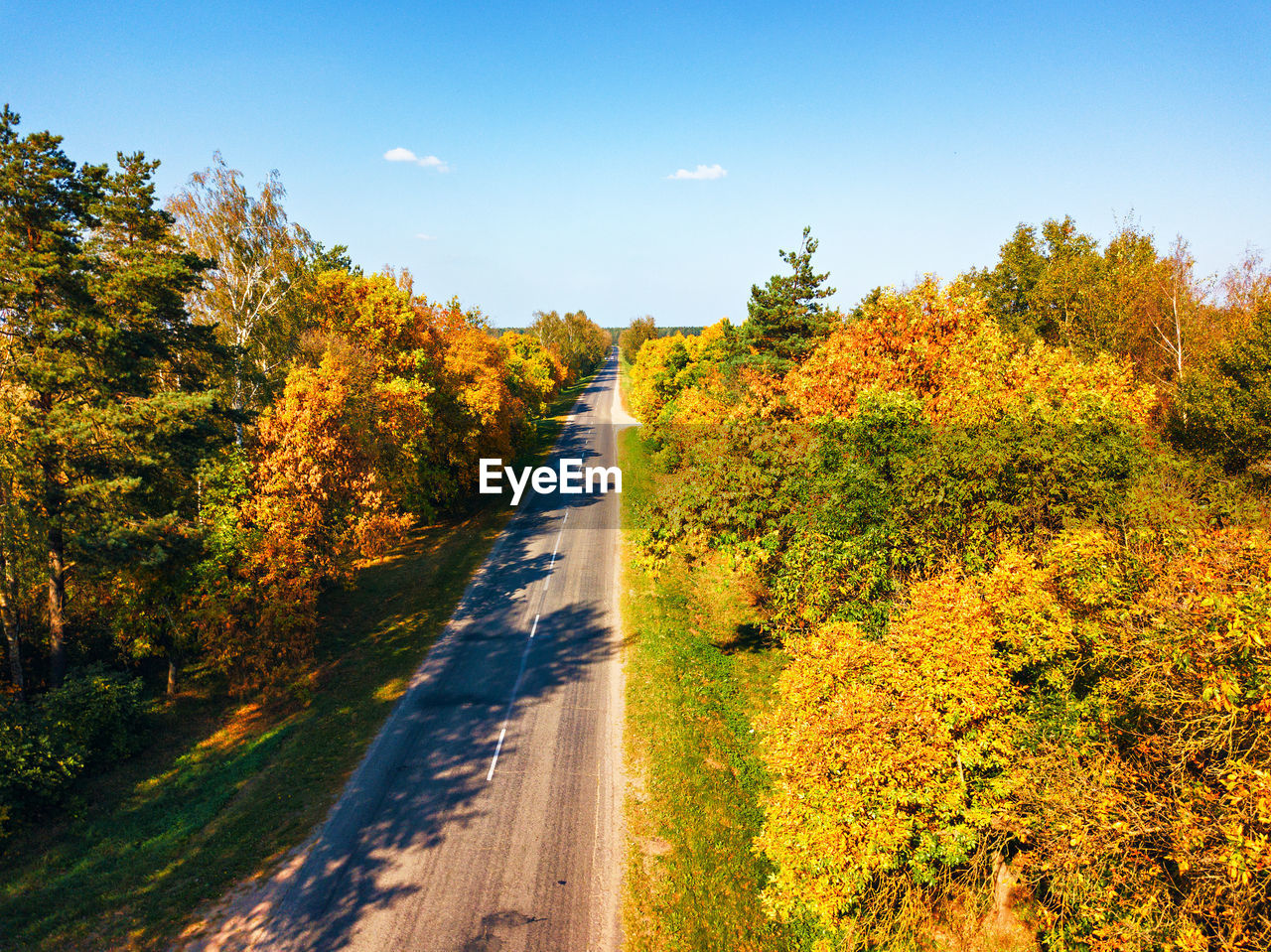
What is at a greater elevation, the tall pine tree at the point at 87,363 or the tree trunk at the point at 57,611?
the tall pine tree at the point at 87,363

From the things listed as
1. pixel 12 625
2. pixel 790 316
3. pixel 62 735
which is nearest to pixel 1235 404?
pixel 790 316

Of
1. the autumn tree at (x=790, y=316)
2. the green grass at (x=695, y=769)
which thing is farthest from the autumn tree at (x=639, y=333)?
the green grass at (x=695, y=769)

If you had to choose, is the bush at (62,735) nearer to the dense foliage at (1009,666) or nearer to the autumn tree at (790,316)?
the dense foliage at (1009,666)

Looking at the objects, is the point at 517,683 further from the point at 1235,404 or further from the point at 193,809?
the point at 1235,404

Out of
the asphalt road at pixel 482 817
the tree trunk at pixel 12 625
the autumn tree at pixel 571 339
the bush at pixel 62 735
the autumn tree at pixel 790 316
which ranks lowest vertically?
the asphalt road at pixel 482 817

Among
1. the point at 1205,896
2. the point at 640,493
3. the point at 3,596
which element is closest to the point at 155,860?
the point at 3,596

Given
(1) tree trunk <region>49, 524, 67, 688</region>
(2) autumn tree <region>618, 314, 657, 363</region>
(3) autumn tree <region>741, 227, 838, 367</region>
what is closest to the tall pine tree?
(1) tree trunk <region>49, 524, 67, 688</region>
